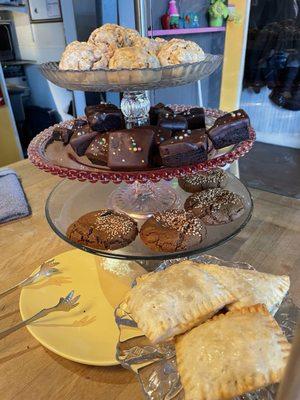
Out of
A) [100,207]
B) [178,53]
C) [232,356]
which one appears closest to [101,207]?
[100,207]

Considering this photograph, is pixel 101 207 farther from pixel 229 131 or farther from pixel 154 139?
pixel 229 131

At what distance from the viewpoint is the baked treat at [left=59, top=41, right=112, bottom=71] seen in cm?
62

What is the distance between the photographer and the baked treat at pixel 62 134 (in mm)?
725

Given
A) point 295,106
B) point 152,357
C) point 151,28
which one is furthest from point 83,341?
point 295,106

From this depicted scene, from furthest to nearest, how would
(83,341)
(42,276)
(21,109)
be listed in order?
1. (21,109)
2. (42,276)
3. (83,341)

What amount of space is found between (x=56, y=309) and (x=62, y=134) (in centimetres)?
37

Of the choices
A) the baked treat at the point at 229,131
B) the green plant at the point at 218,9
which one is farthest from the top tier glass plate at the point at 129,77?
the green plant at the point at 218,9

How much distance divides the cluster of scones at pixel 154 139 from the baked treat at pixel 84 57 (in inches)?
3.9

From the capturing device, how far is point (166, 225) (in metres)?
0.57

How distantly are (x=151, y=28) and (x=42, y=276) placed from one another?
1.63 m

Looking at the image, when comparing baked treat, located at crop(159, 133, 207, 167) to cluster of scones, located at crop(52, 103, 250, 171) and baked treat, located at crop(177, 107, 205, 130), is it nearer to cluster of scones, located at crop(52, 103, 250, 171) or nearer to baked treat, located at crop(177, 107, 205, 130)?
cluster of scones, located at crop(52, 103, 250, 171)

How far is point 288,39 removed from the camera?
68.0 inches

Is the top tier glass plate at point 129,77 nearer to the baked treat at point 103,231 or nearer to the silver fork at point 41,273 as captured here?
the baked treat at point 103,231

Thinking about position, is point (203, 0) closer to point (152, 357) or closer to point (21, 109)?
point (21, 109)
